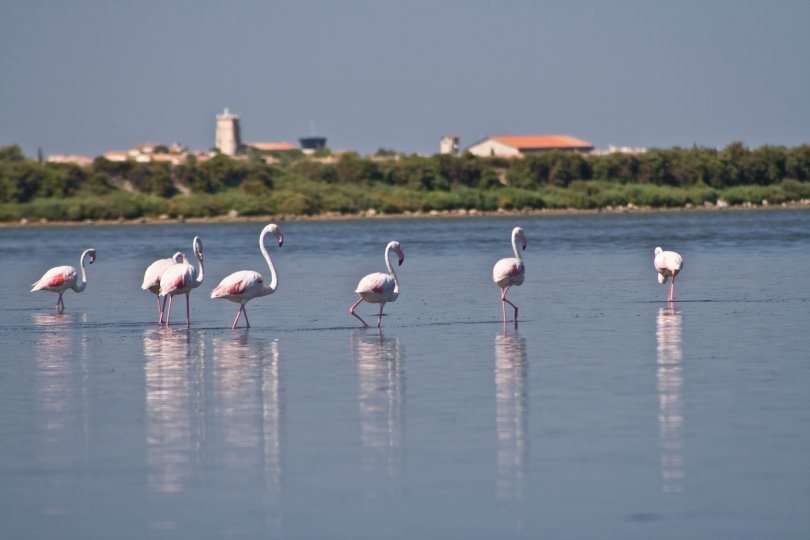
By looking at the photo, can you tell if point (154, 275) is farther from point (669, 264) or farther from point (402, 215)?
point (402, 215)

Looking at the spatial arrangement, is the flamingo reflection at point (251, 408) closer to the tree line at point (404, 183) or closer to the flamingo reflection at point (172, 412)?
the flamingo reflection at point (172, 412)

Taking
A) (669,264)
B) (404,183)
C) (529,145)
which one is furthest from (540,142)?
(669,264)

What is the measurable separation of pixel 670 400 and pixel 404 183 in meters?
85.6

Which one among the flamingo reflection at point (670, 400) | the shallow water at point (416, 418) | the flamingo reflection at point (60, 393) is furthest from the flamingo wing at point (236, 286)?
the flamingo reflection at point (670, 400)

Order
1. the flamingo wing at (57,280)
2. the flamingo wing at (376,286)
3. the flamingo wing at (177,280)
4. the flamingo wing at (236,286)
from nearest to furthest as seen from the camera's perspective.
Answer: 1. the flamingo wing at (376,286)
2. the flamingo wing at (236,286)
3. the flamingo wing at (177,280)
4. the flamingo wing at (57,280)

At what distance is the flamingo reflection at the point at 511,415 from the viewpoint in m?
9.53

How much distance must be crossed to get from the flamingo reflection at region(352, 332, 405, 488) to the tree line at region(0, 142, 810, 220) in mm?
68350

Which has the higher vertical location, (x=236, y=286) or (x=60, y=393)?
(x=236, y=286)

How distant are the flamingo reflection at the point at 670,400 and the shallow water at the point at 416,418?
3 cm

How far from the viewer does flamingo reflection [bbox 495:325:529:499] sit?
9.53 meters

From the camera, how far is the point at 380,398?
12883 millimetres

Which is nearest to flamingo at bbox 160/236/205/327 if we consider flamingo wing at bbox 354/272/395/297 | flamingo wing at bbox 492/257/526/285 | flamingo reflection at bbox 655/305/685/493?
flamingo wing at bbox 354/272/395/297

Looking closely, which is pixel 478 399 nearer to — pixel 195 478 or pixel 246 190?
pixel 195 478

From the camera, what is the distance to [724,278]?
90.5ft
